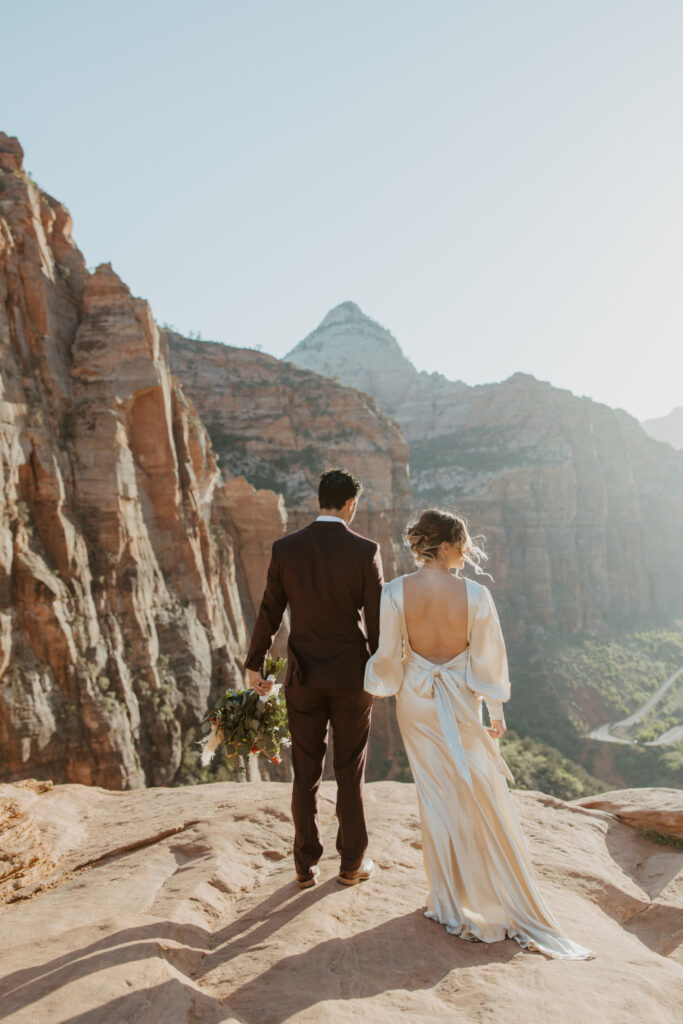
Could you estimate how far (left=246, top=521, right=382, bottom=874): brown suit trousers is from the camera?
3508 mm

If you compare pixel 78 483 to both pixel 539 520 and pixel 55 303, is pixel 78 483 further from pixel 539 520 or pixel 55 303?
pixel 539 520

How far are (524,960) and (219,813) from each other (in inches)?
116

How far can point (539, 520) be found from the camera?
62000mm

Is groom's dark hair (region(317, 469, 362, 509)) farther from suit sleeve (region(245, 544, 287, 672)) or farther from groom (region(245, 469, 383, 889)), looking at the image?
suit sleeve (region(245, 544, 287, 672))

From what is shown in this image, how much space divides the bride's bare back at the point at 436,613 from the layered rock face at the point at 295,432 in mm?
26389

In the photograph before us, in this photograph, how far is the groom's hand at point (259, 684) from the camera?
3.76m

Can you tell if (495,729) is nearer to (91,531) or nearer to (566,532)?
(91,531)

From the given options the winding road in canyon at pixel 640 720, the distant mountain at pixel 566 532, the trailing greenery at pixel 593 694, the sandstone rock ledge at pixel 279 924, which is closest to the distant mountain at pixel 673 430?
the distant mountain at pixel 566 532

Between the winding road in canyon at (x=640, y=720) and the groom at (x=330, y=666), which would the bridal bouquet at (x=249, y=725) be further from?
the winding road in canyon at (x=640, y=720)

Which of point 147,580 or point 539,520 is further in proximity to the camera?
point 539,520

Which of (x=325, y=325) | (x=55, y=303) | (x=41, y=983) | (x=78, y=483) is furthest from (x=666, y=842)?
(x=325, y=325)

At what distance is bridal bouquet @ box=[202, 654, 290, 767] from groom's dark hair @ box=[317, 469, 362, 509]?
121 cm

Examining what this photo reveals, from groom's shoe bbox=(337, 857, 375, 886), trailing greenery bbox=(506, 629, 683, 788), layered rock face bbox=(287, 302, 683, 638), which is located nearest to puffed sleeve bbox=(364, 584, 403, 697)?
groom's shoe bbox=(337, 857, 375, 886)

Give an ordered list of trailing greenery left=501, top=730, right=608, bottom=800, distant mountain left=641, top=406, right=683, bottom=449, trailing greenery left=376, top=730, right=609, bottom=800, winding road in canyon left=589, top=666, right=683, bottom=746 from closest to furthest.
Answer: trailing greenery left=376, top=730, right=609, bottom=800
trailing greenery left=501, top=730, right=608, bottom=800
winding road in canyon left=589, top=666, right=683, bottom=746
distant mountain left=641, top=406, right=683, bottom=449
